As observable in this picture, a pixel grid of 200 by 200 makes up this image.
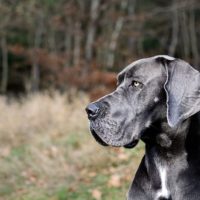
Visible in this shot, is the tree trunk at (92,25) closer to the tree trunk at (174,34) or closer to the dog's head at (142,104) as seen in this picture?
the tree trunk at (174,34)

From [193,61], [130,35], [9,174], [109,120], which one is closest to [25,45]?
[130,35]

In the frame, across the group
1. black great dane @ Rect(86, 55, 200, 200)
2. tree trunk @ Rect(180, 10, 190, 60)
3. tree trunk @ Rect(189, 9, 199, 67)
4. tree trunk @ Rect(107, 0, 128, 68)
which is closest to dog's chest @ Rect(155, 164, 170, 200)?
black great dane @ Rect(86, 55, 200, 200)

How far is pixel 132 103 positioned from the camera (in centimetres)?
421

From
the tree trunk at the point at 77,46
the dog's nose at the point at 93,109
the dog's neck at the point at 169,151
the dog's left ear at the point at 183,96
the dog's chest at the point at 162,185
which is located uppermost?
the dog's left ear at the point at 183,96

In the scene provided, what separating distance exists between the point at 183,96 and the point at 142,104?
302mm

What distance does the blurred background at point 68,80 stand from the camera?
8.65m

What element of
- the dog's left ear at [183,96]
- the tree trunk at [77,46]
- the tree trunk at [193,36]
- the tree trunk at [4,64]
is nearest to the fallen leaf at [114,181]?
the dog's left ear at [183,96]

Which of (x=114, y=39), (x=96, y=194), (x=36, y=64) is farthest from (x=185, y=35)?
(x=96, y=194)

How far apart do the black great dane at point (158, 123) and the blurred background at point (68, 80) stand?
3.14 metres

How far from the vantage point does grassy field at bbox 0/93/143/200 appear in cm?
804

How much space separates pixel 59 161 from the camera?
9336mm

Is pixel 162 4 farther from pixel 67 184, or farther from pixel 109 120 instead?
pixel 109 120

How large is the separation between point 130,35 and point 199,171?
61.7ft

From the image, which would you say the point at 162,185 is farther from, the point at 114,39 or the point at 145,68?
the point at 114,39
